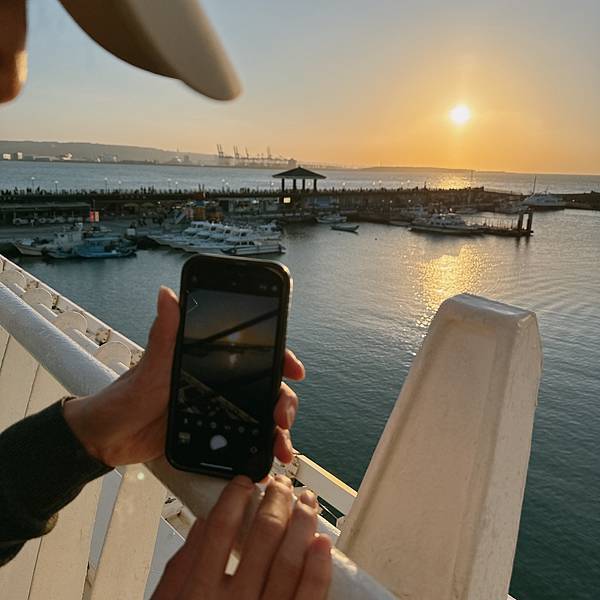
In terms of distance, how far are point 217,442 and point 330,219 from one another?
1334 inches

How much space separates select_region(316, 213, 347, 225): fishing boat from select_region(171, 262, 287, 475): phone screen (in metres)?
33.2

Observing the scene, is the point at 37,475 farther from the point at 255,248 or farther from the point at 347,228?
the point at 347,228

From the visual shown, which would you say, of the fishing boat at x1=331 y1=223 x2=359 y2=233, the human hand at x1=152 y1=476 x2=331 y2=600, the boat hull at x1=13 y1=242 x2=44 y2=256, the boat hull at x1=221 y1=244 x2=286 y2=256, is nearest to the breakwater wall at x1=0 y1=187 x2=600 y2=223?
the fishing boat at x1=331 y1=223 x2=359 y2=233

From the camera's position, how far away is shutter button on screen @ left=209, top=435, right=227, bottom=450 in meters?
0.55

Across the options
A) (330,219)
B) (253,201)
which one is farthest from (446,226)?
(253,201)

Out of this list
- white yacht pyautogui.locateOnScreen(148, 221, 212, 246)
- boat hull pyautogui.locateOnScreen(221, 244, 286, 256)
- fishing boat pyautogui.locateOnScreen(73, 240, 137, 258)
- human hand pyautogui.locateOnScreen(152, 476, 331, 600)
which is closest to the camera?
human hand pyautogui.locateOnScreen(152, 476, 331, 600)

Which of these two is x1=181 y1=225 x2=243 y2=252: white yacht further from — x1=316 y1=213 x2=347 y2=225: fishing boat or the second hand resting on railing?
the second hand resting on railing

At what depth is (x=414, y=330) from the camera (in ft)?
46.2

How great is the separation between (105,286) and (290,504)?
1840cm

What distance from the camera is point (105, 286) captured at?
58.2 feet

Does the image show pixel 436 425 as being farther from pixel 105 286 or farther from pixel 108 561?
pixel 105 286

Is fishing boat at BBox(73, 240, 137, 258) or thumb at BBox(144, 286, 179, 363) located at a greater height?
thumb at BBox(144, 286, 179, 363)

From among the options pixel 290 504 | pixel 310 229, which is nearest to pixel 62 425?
pixel 290 504

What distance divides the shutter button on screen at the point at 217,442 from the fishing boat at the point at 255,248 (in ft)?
71.3
